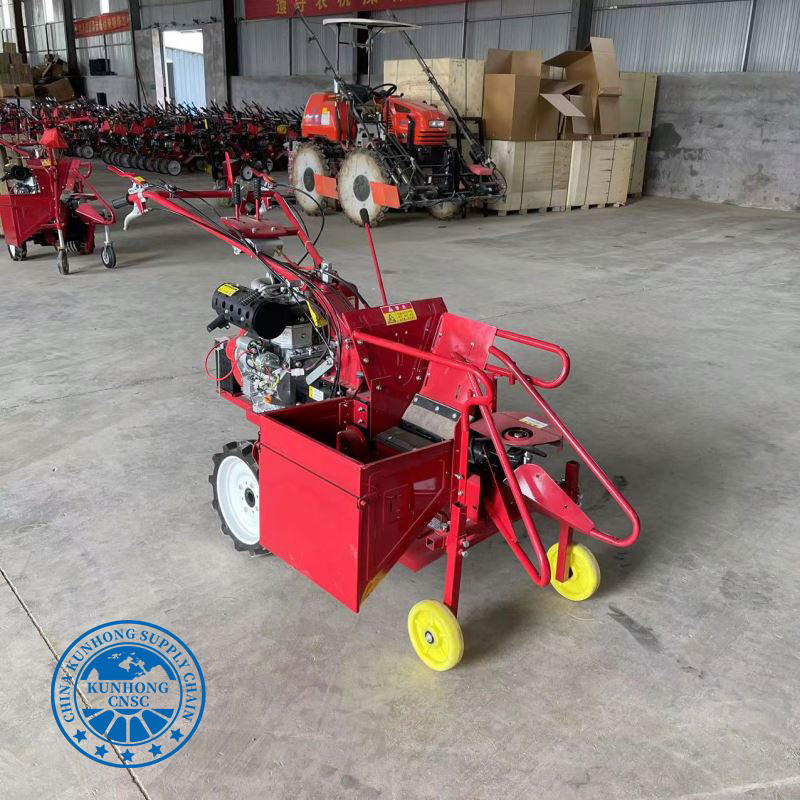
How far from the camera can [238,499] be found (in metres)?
2.73

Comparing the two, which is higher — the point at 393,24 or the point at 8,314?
the point at 393,24

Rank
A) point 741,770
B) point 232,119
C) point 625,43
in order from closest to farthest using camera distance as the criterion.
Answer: point 741,770, point 625,43, point 232,119

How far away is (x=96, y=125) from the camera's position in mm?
15508

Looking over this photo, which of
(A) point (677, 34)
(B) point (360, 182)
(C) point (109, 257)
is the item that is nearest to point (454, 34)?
(A) point (677, 34)

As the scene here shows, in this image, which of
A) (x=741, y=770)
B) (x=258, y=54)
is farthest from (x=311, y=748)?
(x=258, y=54)

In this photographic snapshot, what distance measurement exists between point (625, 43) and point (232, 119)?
22.9 ft

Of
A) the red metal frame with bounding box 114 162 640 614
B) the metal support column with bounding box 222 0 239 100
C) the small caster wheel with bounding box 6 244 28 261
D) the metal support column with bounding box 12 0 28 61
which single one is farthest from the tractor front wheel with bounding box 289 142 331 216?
the metal support column with bounding box 12 0 28 61

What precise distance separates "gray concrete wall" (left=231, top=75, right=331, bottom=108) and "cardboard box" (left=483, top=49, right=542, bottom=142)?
703 cm

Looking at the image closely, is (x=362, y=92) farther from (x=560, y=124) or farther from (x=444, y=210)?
(x=560, y=124)

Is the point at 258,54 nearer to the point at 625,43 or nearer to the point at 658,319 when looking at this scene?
the point at 625,43

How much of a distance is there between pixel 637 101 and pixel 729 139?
1596mm

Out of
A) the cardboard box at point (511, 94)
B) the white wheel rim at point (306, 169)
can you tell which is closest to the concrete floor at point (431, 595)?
the white wheel rim at point (306, 169)

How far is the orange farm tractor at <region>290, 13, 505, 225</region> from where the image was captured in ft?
29.3

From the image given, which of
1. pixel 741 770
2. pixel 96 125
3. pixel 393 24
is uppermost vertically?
pixel 393 24
